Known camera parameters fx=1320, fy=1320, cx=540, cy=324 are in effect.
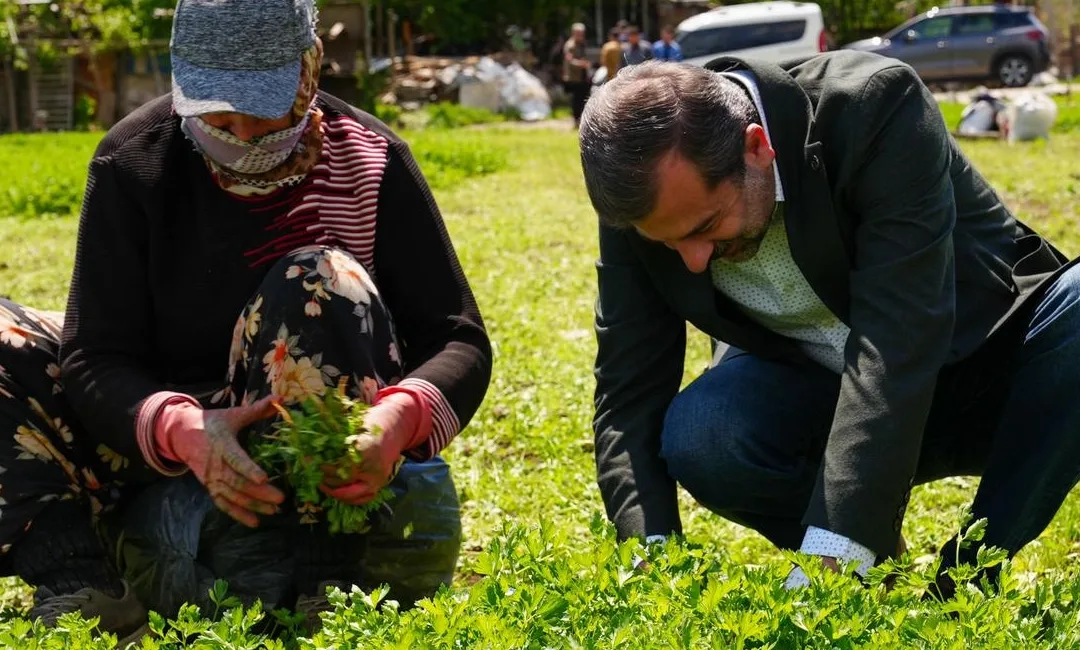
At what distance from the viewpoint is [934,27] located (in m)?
27.1

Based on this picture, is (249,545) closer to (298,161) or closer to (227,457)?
(227,457)

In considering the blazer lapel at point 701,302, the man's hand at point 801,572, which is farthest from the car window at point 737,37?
the man's hand at point 801,572

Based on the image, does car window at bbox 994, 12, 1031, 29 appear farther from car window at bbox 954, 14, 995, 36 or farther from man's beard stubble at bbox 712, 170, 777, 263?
man's beard stubble at bbox 712, 170, 777, 263

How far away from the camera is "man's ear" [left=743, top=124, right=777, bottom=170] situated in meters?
2.48

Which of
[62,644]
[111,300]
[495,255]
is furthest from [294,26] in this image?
[495,255]

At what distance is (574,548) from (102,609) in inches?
47.4

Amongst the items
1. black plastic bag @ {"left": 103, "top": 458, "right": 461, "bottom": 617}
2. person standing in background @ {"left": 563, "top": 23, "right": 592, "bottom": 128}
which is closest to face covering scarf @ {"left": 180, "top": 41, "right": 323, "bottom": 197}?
black plastic bag @ {"left": 103, "top": 458, "right": 461, "bottom": 617}

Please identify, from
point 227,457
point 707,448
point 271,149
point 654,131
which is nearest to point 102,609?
point 227,457

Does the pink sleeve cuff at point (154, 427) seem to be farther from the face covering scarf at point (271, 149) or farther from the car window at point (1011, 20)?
the car window at point (1011, 20)

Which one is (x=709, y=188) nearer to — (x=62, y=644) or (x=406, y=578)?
(x=406, y=578)

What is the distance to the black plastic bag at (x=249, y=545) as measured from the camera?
2873 mm

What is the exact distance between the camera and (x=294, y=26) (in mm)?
2820

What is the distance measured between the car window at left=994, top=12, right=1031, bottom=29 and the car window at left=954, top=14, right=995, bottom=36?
5.4 inches

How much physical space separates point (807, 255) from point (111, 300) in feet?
4.96
